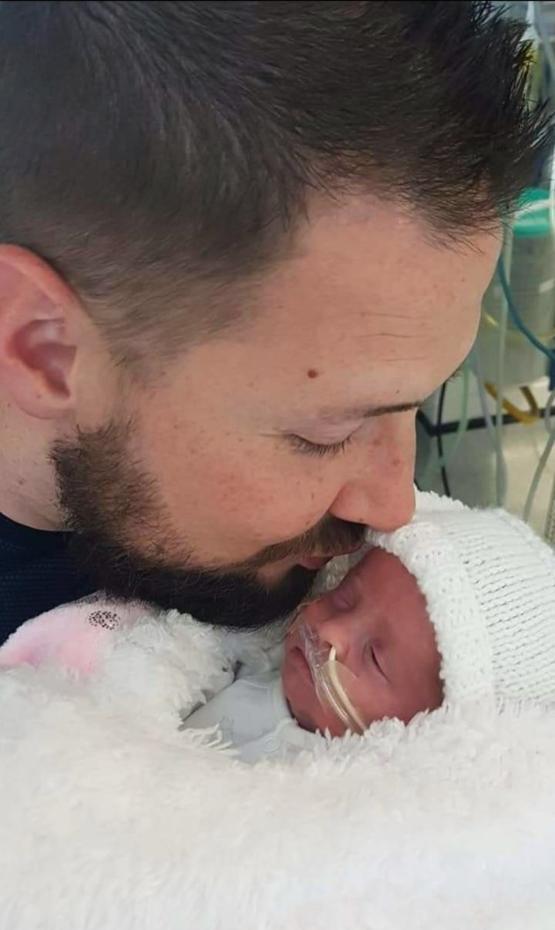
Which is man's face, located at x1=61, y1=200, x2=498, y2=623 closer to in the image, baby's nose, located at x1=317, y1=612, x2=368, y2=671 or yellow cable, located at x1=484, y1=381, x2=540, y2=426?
baby's nose, located at x1=317, y1=612, x2=368, y2=671

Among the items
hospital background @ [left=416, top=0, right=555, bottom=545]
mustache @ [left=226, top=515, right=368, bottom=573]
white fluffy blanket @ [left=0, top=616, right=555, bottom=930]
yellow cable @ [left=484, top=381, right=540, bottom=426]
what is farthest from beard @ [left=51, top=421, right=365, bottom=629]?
yellow cable @ [left=484, top=381, right=540, bottom=426]

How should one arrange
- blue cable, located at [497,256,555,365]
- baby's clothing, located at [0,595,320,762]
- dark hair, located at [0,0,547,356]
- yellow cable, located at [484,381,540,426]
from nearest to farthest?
dark hair, located at [0,0,547,356] → baby's clothing, located at [0,595,320,762] → blue cable, located at [497,256,555,365] → yellow cable, located at [484,381,540,426]

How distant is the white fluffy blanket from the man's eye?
0.83 feet

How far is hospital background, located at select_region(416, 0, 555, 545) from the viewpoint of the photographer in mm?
1544

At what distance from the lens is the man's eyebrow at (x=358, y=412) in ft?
2.60

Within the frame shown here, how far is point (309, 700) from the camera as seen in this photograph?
1.01 metres

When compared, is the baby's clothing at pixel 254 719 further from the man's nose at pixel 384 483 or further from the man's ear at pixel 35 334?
the man's ear at pixel 35 334

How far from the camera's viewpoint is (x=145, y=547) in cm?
96

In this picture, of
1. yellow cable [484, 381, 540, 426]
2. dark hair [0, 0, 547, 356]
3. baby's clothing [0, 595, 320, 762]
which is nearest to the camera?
dark hair [0, 0, 547, 356]

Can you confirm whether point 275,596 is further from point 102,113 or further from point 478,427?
point 478,427

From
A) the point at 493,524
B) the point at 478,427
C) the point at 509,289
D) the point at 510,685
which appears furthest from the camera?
the point at 478,427

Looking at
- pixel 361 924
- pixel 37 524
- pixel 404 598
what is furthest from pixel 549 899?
pixel 37 524

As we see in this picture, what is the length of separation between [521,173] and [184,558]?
0.42 m

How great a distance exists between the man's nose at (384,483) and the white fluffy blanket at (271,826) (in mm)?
177
